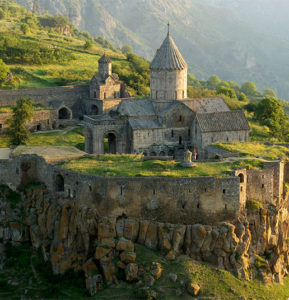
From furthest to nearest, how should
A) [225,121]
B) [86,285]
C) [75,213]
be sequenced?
[225,121] → [75,213] → [86,285]

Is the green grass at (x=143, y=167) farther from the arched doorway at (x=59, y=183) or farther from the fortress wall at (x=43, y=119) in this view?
the fortress wall at (x=43, y=119)

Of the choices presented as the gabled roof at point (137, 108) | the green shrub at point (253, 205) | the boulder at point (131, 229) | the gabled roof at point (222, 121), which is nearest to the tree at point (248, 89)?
the gabled roof at point (137, 108)

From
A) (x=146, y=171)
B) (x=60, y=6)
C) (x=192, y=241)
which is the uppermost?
(x=60, y=6)

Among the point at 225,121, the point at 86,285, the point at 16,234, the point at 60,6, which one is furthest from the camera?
the point at 60,6

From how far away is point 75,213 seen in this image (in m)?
39.6

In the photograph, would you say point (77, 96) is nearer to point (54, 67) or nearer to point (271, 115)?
point (54, 67)

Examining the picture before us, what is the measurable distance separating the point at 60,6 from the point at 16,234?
166143 mm

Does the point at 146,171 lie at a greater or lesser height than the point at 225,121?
lesser

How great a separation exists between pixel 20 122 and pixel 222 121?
18.4 metres

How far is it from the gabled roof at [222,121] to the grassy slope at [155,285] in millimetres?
16131

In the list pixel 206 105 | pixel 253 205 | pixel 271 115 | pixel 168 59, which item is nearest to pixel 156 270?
pixel 253 205

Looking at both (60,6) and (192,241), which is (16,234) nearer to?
(192,241)

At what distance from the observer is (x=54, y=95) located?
69.5m

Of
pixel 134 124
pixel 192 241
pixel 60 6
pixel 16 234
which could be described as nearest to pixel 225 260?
pixel 192 241
